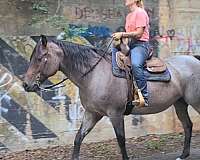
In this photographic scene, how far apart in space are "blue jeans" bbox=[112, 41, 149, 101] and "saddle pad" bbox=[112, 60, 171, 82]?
105 mm

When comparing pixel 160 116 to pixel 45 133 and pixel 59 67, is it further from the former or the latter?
pixel 59 67

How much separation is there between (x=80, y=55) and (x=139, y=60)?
956 mm

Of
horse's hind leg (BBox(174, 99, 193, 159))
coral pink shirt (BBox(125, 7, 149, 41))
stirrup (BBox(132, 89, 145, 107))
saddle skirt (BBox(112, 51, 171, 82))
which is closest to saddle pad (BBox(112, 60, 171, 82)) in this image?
saddle skirt (BBox(112, 51, 171, 82))

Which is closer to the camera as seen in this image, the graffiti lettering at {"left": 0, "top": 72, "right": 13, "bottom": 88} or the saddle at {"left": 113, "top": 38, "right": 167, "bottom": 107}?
the saddle at {"left": 113, "top": 38, "right": 167, "bottom": 107}

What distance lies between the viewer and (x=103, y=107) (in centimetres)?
759

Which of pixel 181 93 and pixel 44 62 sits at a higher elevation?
pixel 44 62

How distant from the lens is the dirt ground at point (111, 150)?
9078 mm

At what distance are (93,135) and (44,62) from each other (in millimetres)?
3279

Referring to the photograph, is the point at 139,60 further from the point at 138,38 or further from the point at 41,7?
the point at 41,7

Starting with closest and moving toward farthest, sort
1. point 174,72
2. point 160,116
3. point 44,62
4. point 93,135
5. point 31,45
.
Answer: point 44,62 < point 174,72 < point 31,45 < point 93,135 < point 160,116

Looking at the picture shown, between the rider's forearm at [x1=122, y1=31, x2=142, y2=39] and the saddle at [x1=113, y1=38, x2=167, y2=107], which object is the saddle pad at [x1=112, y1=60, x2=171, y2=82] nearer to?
the saddle at [x1=113, y1=38, x2=167, y2=107]

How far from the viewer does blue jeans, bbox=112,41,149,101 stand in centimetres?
772

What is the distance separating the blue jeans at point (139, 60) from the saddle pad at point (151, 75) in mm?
105

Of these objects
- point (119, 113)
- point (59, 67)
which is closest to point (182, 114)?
point (119, 113)
